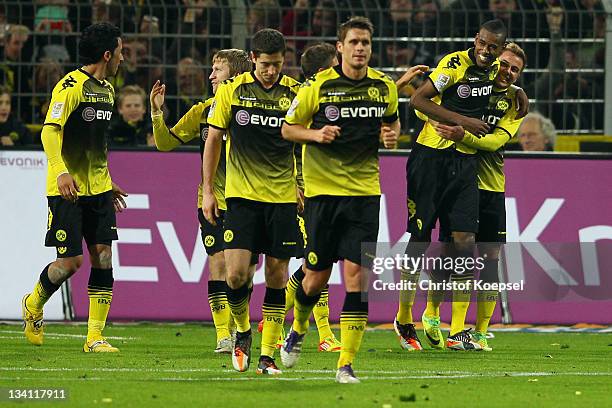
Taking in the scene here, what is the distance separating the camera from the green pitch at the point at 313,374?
8.80 m

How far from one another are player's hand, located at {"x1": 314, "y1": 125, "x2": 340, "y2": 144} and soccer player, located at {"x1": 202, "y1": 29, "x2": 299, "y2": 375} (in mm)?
1041

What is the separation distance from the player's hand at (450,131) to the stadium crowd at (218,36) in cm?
385

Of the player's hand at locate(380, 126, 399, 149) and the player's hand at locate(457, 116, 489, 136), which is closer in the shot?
the player's hand at locate(380, 126, 399, 149)

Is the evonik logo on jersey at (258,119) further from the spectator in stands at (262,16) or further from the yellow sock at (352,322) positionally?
the spectator in stands at (262,16)

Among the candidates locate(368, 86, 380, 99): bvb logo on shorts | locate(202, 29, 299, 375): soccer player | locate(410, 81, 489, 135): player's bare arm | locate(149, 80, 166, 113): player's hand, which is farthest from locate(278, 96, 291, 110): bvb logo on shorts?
locate(410, 81, 489, 135): player's bare arm

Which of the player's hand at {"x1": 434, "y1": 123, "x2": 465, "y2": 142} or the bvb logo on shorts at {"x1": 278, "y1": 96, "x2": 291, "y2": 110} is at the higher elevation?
the bvb logo on shorts at {"x1": 278, "y1": 96, "x2": 291, "y2": 110}

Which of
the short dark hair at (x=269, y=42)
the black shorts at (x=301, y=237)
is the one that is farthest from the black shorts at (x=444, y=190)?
the short dark hair at (x=269, y=42)

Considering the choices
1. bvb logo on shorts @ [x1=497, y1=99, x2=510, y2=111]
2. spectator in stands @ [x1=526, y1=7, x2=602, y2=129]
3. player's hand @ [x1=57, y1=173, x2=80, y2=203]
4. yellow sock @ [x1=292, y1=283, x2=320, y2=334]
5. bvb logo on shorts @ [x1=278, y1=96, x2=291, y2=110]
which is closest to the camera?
yellow sock @ [x1=292, y1=283, x2=320, y2=334]

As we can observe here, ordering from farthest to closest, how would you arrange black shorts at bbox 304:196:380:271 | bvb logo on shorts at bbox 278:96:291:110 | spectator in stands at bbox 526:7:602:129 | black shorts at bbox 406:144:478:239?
spectator in stands at bbox 526:7:602:129 < black shorts at bbox 406:144:478:239 < bvb logo on shorts at bbox 278:96:291:110 < black shorts at bbox 304:196:380:271

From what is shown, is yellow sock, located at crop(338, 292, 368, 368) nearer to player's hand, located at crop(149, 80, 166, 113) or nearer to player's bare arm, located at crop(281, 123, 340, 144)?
player's bare arm, located at crop(281, 123, 340, 144)

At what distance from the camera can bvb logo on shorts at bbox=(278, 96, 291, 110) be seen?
1036 cm

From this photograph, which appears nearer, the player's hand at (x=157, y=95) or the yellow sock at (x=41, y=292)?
the player's hand at (x=157, y=95)

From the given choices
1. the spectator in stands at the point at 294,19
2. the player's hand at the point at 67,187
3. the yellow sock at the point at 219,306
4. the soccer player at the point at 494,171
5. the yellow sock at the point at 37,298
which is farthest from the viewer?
the spectator in stands at the point at 294,19

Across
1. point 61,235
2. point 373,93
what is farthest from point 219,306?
point 373,93
